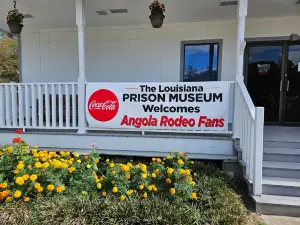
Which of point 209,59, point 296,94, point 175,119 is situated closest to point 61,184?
point 175,119

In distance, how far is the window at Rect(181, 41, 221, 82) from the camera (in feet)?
20.1

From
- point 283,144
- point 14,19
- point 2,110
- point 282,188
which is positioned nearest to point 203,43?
point 283,144

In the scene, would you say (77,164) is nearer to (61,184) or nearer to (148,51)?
(61,184)

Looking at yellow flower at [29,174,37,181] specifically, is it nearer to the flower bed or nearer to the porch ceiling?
the flower bed

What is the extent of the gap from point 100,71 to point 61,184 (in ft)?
13.7

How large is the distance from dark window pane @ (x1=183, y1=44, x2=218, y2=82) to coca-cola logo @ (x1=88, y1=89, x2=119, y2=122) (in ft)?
8.54

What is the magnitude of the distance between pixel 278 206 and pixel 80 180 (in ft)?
8.23

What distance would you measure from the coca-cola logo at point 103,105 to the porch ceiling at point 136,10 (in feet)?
6.33

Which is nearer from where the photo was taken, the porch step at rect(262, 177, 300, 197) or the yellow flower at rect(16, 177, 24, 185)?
the yellow flower at rect(16, 177, 24, 185)

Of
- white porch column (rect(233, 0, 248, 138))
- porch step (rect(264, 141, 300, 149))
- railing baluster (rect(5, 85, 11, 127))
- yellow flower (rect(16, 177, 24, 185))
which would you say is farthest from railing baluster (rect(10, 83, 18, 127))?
porch step (rect(264, 141, 300, 149))

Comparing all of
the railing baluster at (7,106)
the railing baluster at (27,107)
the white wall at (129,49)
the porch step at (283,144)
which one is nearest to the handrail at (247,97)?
the porch step at (283,144)

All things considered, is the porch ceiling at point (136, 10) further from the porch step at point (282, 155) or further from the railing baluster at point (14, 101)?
the porch step at point (282, 155)

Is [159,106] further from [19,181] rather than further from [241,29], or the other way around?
[19,181]

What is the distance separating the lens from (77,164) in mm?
3328
